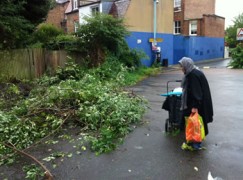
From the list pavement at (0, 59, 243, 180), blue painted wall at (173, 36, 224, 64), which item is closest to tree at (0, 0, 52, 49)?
pavement at (0, 59, 243, 180)

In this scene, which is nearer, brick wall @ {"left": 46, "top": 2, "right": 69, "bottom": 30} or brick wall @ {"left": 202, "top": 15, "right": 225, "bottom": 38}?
brick wall @ {"left": 202, "top": 15, "right": 225, "bottom": 38}

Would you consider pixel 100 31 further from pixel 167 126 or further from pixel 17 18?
pixel 167 126

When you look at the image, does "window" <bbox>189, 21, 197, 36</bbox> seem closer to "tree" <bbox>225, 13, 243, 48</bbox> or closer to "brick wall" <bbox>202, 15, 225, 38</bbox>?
"brick wall" <bbox>202, 15, 225, 38</bbox>

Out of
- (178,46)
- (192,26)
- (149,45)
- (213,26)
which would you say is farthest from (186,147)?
(213,26)

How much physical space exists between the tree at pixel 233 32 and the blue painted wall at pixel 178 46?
331 inches

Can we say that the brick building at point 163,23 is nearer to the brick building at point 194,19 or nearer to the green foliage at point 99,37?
the brick building at point 194,19

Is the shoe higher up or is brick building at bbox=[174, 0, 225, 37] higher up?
brick building at bbox=[174, 0, 225, 37]

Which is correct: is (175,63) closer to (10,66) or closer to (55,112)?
(10,66)

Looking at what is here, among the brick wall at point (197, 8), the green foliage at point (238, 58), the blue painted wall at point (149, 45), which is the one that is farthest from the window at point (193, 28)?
the green foliage at point (238, 58)

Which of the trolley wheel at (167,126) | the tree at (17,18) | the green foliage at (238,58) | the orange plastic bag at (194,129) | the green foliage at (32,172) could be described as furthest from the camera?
the green foliage at (238,58)

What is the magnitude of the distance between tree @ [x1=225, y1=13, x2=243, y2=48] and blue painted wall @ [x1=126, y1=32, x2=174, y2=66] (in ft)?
72.4

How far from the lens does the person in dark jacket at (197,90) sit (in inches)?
177

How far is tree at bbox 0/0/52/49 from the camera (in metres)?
10.3

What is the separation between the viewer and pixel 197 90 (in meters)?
4.46
